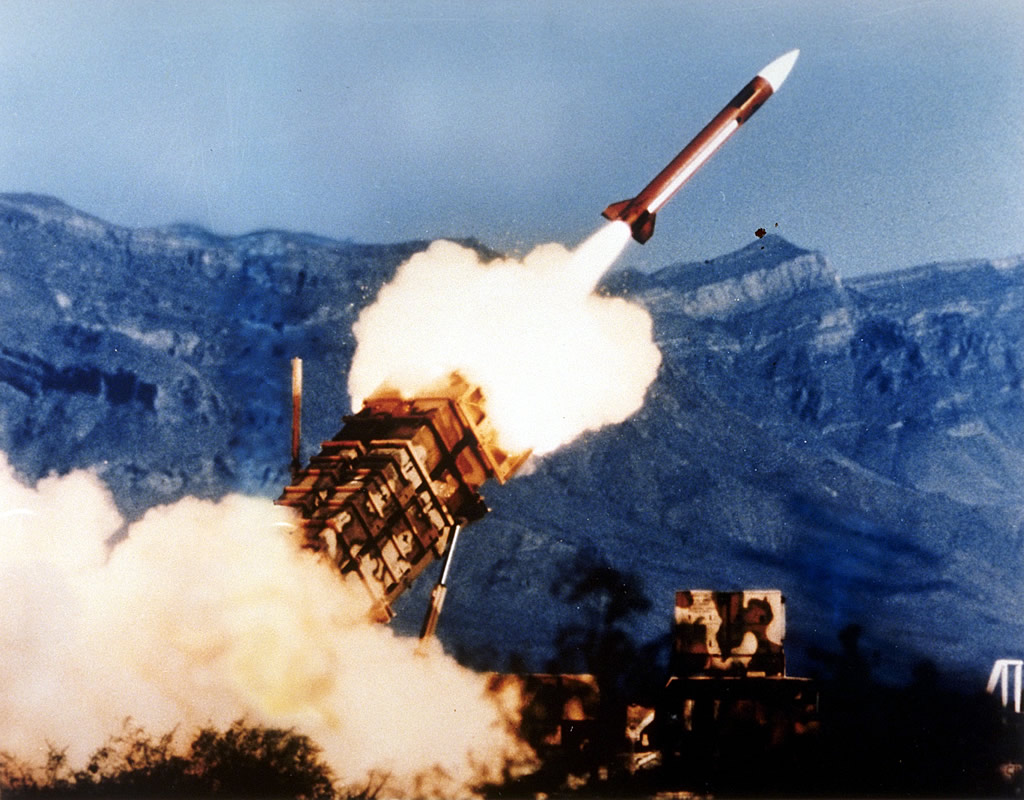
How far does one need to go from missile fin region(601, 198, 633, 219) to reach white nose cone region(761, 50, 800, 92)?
280cm

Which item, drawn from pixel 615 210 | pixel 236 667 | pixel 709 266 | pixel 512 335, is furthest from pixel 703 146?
pixel 236 667

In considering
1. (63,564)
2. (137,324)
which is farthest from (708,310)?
(63,564)

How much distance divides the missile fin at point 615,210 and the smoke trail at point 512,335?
13 centimetres

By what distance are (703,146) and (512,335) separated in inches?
161

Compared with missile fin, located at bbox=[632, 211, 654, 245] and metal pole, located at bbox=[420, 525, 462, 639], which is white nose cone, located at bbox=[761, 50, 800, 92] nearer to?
missile fin, located at bbox=[632, 211, 654, 245]

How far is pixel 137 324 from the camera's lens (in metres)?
19.0

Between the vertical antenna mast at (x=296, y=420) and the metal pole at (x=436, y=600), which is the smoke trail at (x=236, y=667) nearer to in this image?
the metal pole at (x=436, y=600)

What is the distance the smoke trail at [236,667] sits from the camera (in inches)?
538

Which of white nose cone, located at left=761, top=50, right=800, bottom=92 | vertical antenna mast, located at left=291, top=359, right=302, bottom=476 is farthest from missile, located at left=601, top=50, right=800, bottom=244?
vertical antenna mast, located at left=291, top=359, right=302, bottom=476

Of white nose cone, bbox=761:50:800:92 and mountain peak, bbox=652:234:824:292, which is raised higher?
white nose cone, bbox=761:50:800:92

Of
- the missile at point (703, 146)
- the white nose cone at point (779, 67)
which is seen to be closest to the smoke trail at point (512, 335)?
the missile at point (703, 146)

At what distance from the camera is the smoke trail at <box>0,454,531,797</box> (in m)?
13.7

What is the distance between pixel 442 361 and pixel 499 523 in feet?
40.8

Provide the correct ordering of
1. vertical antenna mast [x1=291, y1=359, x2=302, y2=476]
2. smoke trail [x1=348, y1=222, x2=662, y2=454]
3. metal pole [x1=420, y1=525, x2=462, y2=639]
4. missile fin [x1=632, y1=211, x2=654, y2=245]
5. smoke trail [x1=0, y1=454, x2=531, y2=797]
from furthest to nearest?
missile fin [x1=632, y1=211, x2=654, y2=245] < smoke trail [x1=348, y1=222, x2=662, y2=454] < metal pole [x1=420, y1=525, x2=462, y2=639] < vertical antenna mast [x1=291, y1=359, x2=302, y2=476] < smoke trail [x1=0, y1=454, x2=531, y2=797]
